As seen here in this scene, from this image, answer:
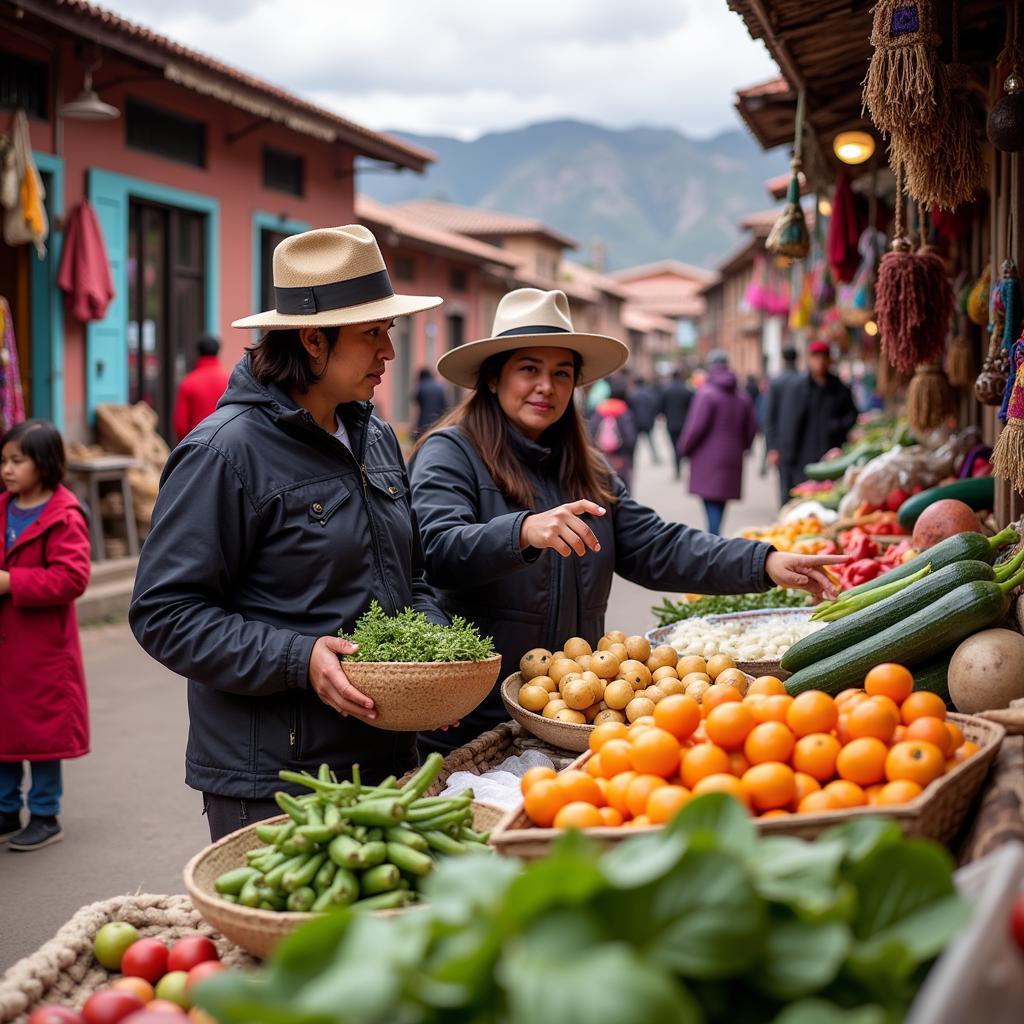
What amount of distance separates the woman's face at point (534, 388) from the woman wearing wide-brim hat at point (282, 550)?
0.76 metres

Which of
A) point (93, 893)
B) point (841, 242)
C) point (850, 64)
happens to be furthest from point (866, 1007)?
point (841, 242)

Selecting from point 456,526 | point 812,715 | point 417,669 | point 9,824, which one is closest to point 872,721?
point 812,715

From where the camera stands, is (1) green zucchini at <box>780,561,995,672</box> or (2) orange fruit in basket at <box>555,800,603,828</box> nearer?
(2) orange fruit in basket at <box>555,800,603,828</box>

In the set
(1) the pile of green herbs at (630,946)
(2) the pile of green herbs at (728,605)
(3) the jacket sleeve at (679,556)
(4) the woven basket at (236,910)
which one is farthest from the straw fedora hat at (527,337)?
(1) the pile of green herbs at (630,946)

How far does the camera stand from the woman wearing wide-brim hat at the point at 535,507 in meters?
3.61

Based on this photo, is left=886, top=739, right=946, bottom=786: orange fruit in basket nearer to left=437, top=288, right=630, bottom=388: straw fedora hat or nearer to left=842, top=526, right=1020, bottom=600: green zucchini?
left=842, top=526, right=1020, bottom=600: green zucchini

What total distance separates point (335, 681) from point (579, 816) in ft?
2.62

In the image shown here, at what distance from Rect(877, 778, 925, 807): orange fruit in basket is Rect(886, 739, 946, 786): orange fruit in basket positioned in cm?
3

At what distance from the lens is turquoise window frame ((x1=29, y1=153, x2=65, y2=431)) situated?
11.1m

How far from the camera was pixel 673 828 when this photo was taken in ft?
5.04

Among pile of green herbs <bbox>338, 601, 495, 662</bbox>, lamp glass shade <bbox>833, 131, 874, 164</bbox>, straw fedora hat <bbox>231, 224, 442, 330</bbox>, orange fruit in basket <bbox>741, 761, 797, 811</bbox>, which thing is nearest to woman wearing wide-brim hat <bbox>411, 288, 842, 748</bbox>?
pile of green herbs <bbox>338, 601, 495, 662</bbox>

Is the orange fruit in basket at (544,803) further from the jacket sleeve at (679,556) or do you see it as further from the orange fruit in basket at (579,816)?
the jacket sleeve at (679,556)

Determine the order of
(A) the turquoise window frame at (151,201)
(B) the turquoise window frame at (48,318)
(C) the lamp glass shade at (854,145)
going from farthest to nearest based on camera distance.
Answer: (A) the turquoise window frame at (151,201), (B) the turquoise window frame at (48,318), (C) the lamp glass shade at (854,145)

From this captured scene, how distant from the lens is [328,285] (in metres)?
2.92
